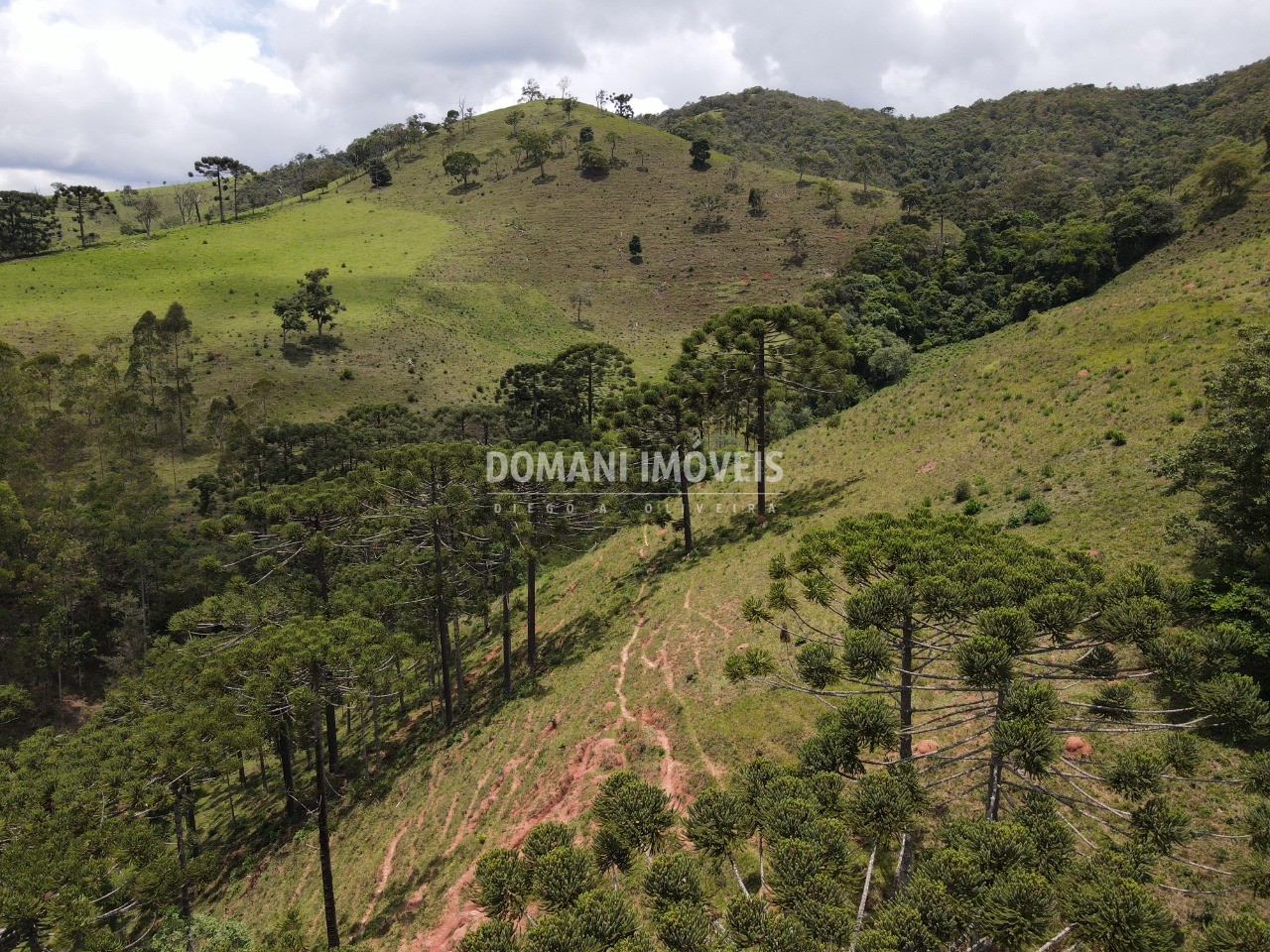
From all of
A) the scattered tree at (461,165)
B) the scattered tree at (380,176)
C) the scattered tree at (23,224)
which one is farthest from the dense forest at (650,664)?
the scattered tree at (380,176)

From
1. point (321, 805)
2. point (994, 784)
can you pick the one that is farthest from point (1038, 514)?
point (321, 805)

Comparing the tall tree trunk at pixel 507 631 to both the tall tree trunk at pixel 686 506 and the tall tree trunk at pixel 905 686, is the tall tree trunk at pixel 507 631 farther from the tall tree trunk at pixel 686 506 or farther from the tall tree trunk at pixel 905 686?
A: the tall tree trunk at pixel 905 686

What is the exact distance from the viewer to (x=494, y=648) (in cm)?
3444

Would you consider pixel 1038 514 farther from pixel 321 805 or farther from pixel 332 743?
pixel 332 743

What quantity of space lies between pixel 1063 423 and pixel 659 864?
2864 centimetres

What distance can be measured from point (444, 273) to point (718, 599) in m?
103

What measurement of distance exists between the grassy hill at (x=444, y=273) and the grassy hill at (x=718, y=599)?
53289mm

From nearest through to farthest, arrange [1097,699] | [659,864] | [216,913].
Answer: [659,864], [1097,699], [216,913]

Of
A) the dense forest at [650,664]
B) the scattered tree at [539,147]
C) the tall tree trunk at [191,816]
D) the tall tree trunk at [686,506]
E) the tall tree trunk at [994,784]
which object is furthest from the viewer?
the scattered tree at [539,147]

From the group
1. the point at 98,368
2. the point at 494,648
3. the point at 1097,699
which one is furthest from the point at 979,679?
the point at 98,368

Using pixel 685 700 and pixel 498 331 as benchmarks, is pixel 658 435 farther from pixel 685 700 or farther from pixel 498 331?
pixel 498 331

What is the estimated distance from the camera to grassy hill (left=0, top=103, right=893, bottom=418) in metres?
78.7

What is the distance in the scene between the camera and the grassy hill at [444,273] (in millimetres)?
78688

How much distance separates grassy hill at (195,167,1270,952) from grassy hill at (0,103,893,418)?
53.3 meters
